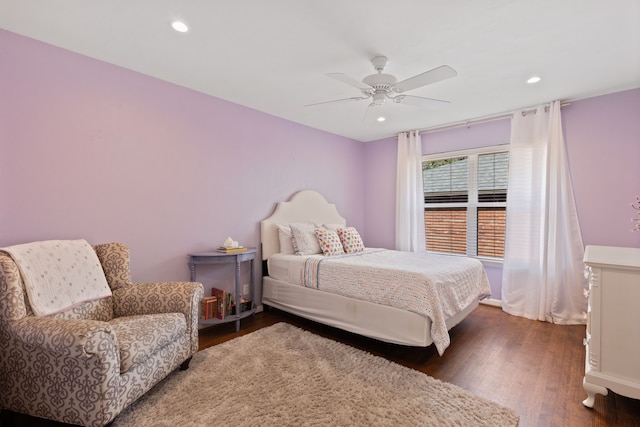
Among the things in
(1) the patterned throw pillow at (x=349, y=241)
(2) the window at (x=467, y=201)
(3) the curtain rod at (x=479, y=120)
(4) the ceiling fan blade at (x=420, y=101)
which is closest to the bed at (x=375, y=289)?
(1) the patterned throw pillow at (x=349, y=241)

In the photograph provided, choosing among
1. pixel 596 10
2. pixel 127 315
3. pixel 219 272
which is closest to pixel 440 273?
pixel 596 10

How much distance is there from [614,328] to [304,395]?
191 centimetres

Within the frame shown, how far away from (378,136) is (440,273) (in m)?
2.92

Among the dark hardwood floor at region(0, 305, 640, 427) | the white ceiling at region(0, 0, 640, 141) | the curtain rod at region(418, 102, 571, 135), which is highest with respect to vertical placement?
the white ceiling at region(0, 0, 640, 141)

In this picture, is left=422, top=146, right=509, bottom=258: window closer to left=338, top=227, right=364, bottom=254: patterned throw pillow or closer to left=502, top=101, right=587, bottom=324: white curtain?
left=502, top=101, right=587, bottom=324: white curtain

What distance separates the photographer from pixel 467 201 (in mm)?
4180

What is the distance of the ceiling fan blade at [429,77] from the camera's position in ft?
6.56

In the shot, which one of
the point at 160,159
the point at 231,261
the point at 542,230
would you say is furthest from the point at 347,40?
the point at 542,230

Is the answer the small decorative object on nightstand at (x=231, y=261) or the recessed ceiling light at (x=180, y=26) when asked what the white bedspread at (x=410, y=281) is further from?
the recessed ceiling light at (x=180, y=26)

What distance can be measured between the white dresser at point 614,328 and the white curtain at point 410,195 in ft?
8.44

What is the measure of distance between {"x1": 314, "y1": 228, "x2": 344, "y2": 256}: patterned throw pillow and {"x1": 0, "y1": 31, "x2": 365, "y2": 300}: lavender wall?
0.72 m

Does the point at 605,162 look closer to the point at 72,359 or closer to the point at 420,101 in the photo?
the point at 420,101

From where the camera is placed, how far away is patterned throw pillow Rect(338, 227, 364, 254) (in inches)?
146

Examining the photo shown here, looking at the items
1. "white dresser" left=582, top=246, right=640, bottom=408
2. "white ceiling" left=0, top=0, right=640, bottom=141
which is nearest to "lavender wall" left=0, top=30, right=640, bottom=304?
"white ceiling" left=0, top=0, right=640, bottom=141
